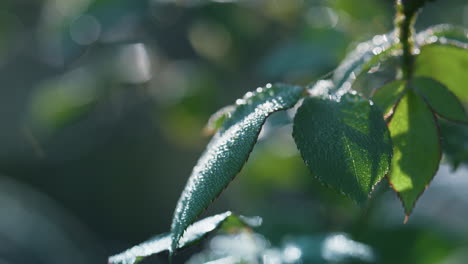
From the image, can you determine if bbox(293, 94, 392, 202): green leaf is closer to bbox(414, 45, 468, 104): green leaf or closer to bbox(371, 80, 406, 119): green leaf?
bbox(371, 80, 406, 119): green leaf

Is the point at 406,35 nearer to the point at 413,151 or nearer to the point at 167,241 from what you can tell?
the point at 413,151

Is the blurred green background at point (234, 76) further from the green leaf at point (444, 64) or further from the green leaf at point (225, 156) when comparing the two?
the green leaf at point (225, 156)

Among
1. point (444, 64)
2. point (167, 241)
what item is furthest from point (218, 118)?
point (444, 64)

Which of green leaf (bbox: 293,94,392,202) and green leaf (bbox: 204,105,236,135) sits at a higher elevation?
green leaf (bbox: 293,94,392,202)

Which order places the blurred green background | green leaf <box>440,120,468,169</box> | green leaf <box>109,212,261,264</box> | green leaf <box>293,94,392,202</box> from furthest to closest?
the blurred green background
green leaf <box>440,120,468,169</box>
green leaf <box>109,212,261,264</box>
green leaf <box>293,94,392,202</box>

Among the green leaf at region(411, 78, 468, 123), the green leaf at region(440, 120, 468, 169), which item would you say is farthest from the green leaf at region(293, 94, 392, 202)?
the green leaf at region(440, 120, 468, 169)

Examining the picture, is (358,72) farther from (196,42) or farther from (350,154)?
(196,42)
